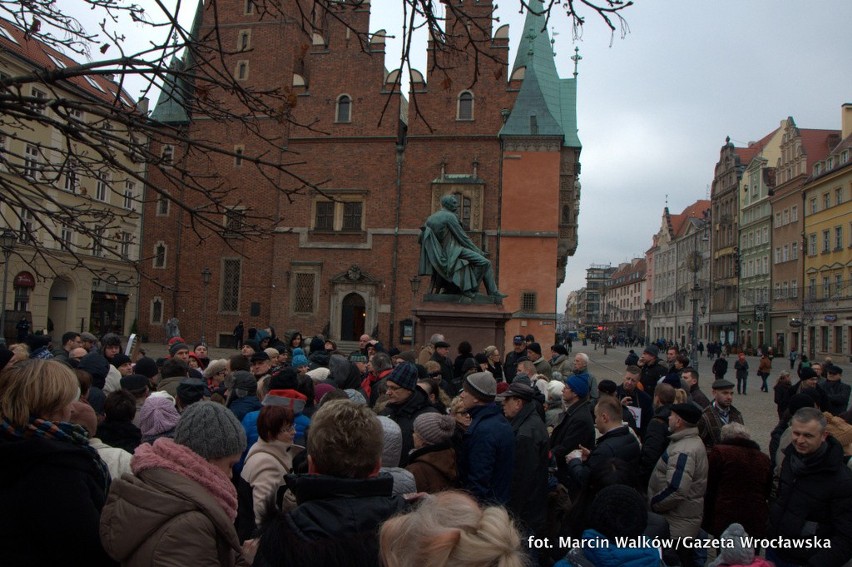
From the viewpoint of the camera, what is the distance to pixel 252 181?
1275 inches

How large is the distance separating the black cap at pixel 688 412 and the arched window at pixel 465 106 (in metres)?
28.0

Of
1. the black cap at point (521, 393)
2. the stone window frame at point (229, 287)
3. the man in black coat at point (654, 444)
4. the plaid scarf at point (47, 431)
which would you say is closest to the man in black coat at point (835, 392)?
the man in black coat at point (654, 444)

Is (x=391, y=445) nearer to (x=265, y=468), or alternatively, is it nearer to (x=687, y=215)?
(x=265, y=468)

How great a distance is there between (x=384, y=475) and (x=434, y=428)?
1.30m

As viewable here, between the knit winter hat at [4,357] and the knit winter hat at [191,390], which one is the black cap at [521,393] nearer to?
the knit winter hat at [191,390]

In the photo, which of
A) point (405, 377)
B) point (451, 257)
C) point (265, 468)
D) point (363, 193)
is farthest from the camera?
point (363, 193)

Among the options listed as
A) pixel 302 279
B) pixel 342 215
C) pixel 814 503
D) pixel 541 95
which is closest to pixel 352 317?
pixel 302 279

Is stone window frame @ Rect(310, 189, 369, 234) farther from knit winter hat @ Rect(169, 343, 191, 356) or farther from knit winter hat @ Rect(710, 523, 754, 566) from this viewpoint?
knit winter hat @ Rect(710, 523, 754, 566)

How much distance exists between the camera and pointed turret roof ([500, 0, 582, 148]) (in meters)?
30.7

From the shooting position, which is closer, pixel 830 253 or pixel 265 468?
pixel 265 468

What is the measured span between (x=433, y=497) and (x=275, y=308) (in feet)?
102

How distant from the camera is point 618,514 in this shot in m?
2.72

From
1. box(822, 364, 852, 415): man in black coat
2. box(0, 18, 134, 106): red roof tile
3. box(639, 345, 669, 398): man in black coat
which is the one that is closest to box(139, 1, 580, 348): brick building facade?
box(0, 18, 134, 106): red roof tile

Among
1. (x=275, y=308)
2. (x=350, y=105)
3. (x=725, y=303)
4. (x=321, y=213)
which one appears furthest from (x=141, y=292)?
(x=725, y=303)
